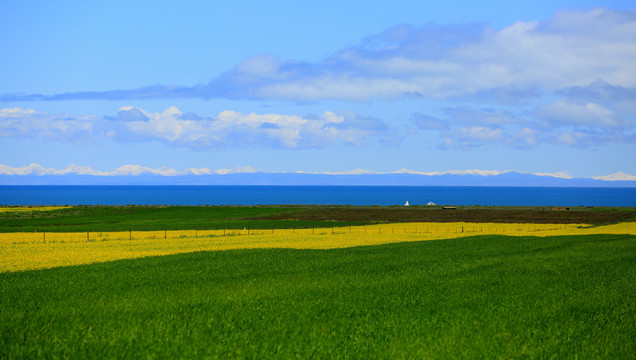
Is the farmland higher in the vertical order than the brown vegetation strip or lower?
lower

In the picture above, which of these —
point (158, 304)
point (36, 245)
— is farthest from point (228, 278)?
point (36, 245)

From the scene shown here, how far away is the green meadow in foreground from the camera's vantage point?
1431 cm

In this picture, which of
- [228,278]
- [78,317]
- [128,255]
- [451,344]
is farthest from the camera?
Answer: [128,255]

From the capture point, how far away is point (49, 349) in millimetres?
13758

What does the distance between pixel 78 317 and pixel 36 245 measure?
33.5 meters

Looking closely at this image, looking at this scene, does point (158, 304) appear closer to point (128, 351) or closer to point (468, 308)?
point (128, 351)

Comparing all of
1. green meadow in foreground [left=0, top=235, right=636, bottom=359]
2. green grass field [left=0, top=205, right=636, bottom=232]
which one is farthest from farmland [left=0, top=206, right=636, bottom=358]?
green grass field [left=0, top=205, right=636, bottom=232]

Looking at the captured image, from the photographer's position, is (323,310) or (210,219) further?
(210,219)

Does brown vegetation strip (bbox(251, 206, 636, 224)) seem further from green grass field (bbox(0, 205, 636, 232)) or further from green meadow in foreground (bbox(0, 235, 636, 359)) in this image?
green meadow in foreground (bbox(0, 235, 636, 359))

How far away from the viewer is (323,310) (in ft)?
61.6

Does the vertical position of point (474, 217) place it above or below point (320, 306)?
above

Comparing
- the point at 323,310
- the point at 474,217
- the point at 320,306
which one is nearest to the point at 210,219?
the point at 474,217

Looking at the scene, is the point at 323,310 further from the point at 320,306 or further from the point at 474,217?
the point at 474,217

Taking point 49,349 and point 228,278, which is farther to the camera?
point 228,278
